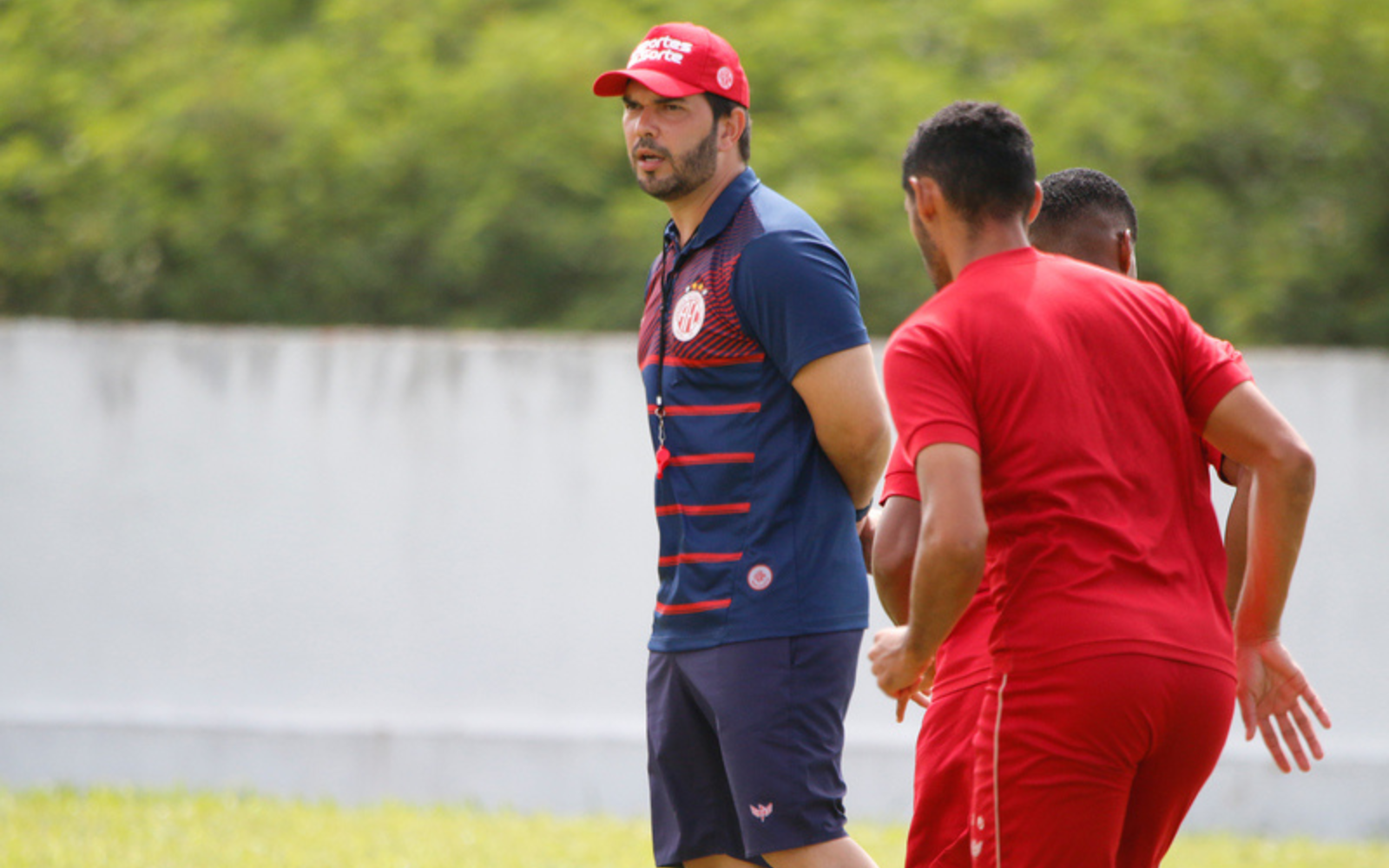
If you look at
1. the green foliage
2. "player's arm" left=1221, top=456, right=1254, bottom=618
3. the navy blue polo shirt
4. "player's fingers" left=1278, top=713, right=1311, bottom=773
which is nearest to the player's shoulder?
the navy blue polo shirt

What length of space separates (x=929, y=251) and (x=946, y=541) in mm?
580

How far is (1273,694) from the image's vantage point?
8.16 ft

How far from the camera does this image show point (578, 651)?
21.0ft

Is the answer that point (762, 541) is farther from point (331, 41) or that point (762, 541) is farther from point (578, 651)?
point (331, 41)

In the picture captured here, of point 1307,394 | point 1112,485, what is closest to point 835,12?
point 1307,394

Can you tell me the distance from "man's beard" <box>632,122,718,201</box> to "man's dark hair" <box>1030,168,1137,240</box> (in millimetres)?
690

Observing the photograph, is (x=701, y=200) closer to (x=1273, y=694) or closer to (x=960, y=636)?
(x=960, y=636)

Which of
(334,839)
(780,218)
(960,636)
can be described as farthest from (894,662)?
(334,839)

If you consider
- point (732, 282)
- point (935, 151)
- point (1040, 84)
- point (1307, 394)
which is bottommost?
point (1307, 394)

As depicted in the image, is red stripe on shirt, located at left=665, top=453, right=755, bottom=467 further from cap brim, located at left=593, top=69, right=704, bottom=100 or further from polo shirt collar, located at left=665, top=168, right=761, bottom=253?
cap brim, located at left=593, top=69, right=704, bottom=100

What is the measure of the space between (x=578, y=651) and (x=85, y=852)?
2.17 metres

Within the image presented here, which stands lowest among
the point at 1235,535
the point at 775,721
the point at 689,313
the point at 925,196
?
the point at 775,721

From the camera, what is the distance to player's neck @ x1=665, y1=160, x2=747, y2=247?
3.00 metres

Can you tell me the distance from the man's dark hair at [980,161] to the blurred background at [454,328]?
164 inches
